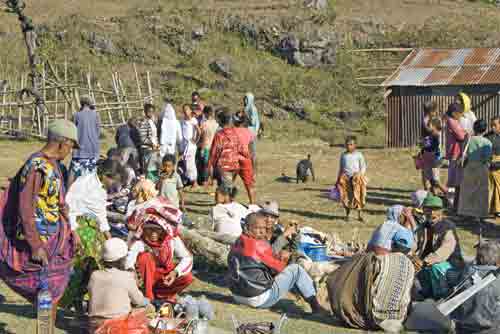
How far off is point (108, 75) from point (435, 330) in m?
24.3

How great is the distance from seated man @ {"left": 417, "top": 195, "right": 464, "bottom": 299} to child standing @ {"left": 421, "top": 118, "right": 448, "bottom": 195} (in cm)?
453

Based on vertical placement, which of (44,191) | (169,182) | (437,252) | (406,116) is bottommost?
(437,252)

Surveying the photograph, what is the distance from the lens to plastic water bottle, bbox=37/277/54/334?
22.6ft

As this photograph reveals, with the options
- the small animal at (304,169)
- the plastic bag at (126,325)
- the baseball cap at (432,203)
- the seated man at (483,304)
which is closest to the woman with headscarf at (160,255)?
the plastic bag at (126,325)

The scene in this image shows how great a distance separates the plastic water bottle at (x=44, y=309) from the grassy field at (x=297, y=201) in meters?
0.80

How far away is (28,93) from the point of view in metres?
23.1

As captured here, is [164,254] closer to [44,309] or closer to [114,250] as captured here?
[114,250]

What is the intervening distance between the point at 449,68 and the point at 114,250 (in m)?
17.2

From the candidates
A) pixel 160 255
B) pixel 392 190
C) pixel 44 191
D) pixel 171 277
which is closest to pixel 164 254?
pixel 160 255

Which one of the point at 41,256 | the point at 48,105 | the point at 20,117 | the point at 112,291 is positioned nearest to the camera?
the point at 41,256

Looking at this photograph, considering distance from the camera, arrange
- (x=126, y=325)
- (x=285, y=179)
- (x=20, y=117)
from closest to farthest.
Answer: (x=126, y=325), (x=285, y=179), (x=20, y=117)

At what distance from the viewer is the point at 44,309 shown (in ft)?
22.7

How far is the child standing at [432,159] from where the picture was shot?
13.7 m

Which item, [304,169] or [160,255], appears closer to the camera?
[160,255]
